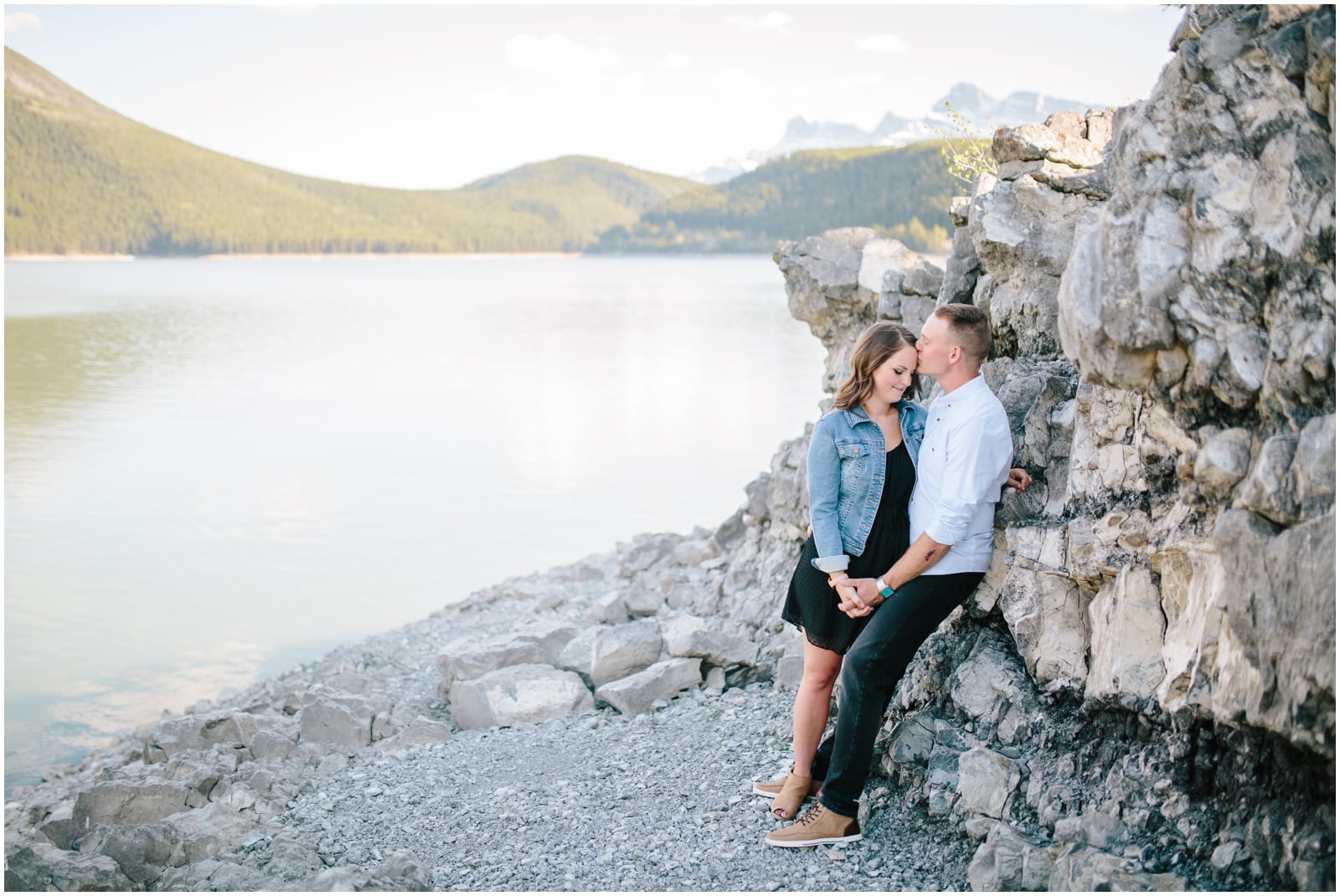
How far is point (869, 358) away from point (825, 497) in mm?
667

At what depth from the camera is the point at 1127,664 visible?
4.20 m

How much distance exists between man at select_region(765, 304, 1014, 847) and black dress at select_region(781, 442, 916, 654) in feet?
0.23

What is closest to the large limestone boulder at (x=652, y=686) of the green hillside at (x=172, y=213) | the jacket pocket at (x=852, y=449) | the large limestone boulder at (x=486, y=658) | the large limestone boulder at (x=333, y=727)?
the large limestone boulder at (x=486, y=658)

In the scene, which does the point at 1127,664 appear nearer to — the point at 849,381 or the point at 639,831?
the point at 849,381

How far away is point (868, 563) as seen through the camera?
4.67 meters

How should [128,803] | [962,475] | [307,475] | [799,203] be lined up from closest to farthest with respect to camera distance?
[962,475] < [128,803] < [307,475] < [799,203]

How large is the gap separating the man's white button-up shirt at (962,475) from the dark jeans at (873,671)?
136 millimetres

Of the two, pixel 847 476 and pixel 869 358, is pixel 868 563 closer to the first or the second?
pixel 847 476

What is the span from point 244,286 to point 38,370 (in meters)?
64.8

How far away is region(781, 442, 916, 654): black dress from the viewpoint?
4.67 m

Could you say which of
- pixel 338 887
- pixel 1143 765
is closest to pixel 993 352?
pixel 1143 765

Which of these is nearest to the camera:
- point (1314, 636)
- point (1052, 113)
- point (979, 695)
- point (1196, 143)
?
point (1314, 636)

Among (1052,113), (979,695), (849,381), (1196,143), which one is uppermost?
(1052,113)

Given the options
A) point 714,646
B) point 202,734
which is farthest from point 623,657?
point 202,734
